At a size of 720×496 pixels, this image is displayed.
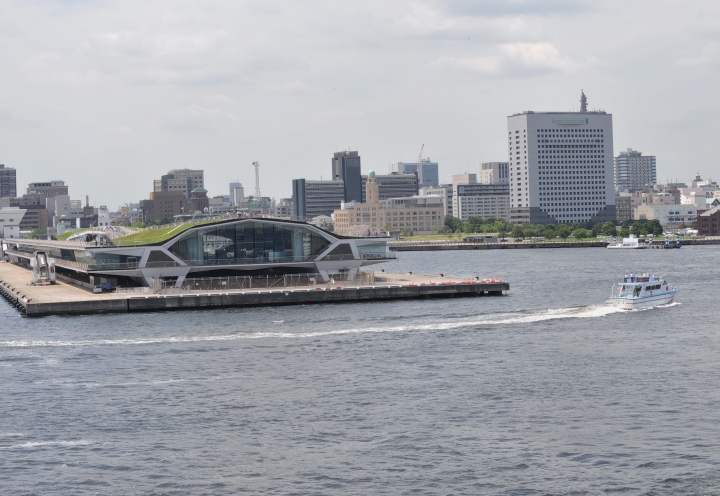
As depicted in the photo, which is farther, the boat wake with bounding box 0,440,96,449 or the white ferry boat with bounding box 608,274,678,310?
the white ferry boat with bounding box 608,274,678,310

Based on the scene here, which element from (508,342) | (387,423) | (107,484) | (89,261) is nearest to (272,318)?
(508,342)

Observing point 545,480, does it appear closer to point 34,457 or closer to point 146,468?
point 146,468

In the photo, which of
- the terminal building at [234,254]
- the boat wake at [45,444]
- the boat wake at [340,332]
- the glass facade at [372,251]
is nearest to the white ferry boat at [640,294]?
the boat wake at [340,332]

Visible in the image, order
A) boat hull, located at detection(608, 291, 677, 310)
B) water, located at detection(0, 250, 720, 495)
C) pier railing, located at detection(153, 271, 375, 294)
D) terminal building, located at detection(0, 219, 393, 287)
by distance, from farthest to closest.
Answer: terminal building, located at detection(0, 219, 393, 287)
pier railing, located at detection(153, 271, 375, 294)
boat hull, located at detection(608, 291, 677, 310)
water, located at detection(0, 250, 720, 495)

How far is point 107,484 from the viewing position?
36188mm

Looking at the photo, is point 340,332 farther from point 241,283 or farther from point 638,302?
point 241,283

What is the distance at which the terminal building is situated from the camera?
313 ft

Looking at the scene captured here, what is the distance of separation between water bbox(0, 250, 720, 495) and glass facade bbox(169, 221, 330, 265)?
19.9 metres

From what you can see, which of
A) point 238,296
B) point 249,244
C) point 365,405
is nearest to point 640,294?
point 238,296

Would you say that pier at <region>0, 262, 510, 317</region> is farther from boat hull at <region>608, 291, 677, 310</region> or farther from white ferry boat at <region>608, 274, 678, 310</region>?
boat hull at <region>608, 291, 677, 310</region>

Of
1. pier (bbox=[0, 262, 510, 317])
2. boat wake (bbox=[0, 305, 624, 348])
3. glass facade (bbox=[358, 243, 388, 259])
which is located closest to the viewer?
boat wake (bbox=[0, 305, 624, 348])

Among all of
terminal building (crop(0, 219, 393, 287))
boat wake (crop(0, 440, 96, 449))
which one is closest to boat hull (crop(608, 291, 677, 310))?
terminal building (crop(0, 219, 393, 287))

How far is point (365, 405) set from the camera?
4659 centimetres

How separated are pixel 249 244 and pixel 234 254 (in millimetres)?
1695
